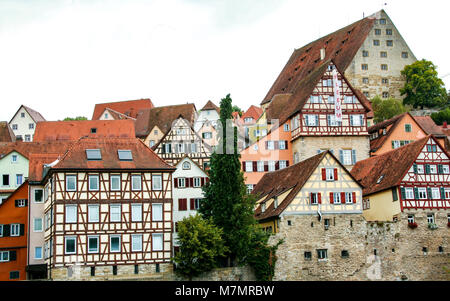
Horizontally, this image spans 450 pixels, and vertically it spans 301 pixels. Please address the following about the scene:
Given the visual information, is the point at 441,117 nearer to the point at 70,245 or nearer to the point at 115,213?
the point at 115,213

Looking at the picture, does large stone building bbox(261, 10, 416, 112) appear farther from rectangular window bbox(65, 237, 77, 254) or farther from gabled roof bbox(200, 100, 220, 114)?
rectangular window bbox(65, 237, 77, 254)

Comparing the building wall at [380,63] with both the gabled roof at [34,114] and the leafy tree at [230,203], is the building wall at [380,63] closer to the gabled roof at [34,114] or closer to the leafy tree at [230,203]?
the gabled roof at [34,114]

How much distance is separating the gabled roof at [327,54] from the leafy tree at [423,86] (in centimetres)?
740

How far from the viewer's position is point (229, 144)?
4591cm

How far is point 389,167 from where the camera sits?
53219 millimetres

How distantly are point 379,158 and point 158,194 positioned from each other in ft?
67.0

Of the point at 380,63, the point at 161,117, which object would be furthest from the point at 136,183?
the point at 380,63

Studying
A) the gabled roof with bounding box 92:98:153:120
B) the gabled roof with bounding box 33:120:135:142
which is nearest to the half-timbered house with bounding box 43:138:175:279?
the gabled roof with bounding box 33:120:135:142

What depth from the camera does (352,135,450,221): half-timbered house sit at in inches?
1951

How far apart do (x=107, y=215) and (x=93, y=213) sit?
923 mm
